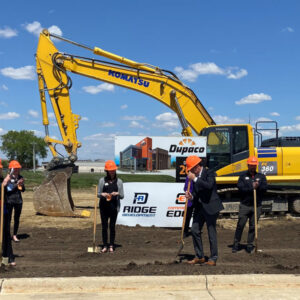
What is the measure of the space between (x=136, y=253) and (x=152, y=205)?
329cm

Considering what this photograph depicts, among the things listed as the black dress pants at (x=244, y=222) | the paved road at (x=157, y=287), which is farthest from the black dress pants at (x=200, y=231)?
the black dress pants at (x=244, y=222)

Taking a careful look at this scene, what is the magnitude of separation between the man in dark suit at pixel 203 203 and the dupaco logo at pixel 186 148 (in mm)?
5450

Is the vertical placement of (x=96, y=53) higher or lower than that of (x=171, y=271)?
higher

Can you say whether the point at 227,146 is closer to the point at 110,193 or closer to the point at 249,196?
the point at 249,196

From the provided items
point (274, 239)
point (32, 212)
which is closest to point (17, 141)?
point (32, 212)

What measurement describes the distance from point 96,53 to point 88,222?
558cm

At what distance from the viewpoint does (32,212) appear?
14.6 metres

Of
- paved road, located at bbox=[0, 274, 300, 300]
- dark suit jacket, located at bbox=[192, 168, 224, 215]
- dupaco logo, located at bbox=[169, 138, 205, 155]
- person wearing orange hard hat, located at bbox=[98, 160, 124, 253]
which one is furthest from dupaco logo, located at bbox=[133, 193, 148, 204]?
paved road, located at bbox=[0, 274, 300, 300]

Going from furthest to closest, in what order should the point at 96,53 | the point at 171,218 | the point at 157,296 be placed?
the point at 96,53 → the point at 171,218 → the point at 157,296

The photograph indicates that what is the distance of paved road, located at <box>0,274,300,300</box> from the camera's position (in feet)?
17.8

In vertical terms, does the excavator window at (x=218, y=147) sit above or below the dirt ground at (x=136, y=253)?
above

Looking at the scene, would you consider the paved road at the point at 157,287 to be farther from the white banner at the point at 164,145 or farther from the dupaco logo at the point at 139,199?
the white banner at the point at 164,145

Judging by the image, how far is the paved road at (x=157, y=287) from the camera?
541 cm

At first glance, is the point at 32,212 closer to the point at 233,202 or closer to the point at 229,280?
the point at 233,202
